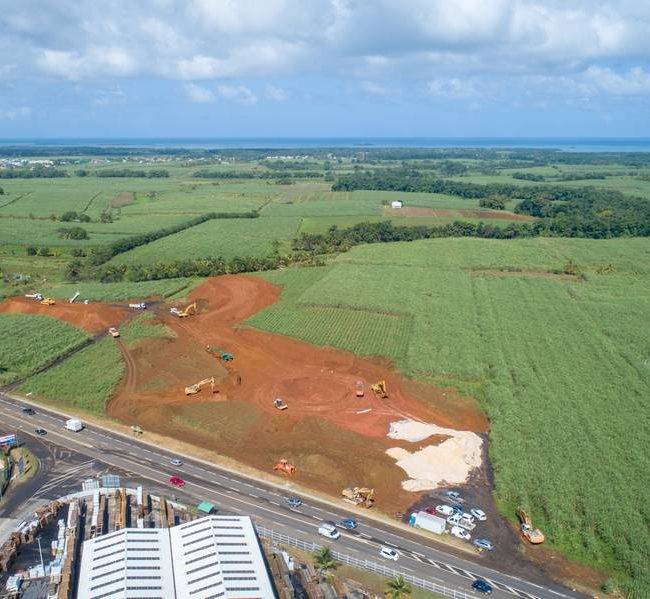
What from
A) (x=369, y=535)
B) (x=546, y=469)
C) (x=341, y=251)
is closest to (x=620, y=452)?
(x=546, y=469)

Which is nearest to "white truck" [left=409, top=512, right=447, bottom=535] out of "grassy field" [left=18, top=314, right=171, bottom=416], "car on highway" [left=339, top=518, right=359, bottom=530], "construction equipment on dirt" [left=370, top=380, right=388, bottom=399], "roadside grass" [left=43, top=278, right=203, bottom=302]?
"car on highway" [left=339, top=518, right=359, bottom=530]

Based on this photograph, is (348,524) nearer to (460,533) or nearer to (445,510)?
(445,510)

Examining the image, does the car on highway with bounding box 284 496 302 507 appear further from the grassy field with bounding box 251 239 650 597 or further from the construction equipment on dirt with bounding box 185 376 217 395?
the construction equipment on dirt with bounding box 185 376 217 395

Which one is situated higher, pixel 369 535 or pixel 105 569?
pixel 105 569

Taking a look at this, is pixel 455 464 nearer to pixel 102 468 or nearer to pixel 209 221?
pixel 102 468

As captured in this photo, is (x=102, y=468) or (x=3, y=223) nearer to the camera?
(x=102, y=468)

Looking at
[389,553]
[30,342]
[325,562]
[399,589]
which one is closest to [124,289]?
[30,342]
